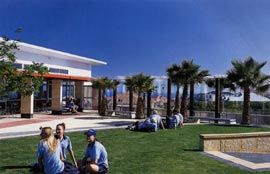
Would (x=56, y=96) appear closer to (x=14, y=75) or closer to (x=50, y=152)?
(x=14, y=75)

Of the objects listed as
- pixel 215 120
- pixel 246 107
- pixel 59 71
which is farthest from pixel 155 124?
pixel 59 71

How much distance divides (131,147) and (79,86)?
88.6 ft

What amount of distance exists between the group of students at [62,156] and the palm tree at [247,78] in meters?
19.1

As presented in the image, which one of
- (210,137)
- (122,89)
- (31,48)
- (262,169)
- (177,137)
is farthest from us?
Answer: (122,89)

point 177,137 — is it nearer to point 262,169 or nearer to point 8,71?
point 262,169

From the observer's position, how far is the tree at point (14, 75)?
31.4 ft

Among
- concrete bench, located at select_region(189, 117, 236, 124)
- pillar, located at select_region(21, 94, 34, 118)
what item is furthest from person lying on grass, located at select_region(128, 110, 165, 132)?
pillar, located at select_region(21, 94, 34, 118)

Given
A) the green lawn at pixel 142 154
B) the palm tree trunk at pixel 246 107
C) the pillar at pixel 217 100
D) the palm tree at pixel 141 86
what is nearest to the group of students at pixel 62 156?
the green lawn at pixel 142 154

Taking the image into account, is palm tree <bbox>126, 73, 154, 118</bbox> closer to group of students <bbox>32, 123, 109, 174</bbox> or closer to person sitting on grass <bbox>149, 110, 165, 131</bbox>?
person sitting on grass <bbox>149, 110, 165, 131</bbox>

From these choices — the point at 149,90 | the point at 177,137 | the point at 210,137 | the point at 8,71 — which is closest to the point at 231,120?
the point at 149,90

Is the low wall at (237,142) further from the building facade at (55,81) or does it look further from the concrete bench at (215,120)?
the building facade at (55,81)

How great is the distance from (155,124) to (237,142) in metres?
5.56

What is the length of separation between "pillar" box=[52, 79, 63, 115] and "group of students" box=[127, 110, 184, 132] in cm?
1480

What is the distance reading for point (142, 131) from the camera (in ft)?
71.1
